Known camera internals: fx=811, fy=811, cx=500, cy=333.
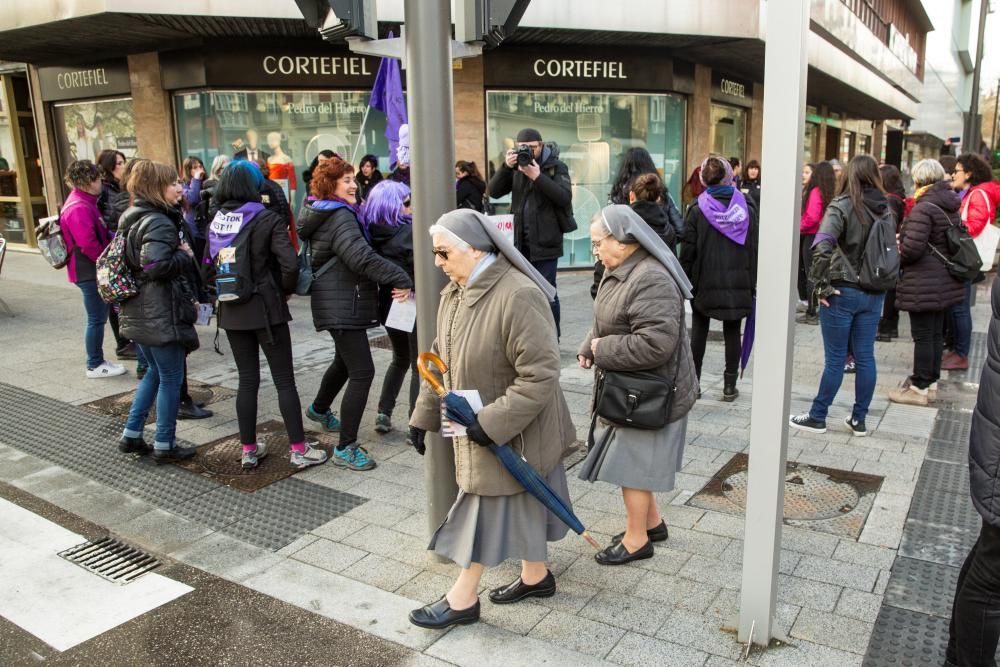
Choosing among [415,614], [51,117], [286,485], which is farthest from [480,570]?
[51,117]

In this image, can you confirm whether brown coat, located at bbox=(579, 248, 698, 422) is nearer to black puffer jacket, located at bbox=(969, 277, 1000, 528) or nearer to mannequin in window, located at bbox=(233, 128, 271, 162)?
black puffer jacket, located at bbox=(969, 277, 1000, 528)

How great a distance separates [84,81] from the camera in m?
14.2

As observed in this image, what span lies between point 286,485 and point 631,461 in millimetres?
2325

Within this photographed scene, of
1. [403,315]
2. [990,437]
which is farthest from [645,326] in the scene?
[403,315]

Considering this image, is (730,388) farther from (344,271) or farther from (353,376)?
(344,271)

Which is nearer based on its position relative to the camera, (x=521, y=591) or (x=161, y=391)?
(x=521, y=591)

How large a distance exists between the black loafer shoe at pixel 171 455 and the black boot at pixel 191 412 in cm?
86

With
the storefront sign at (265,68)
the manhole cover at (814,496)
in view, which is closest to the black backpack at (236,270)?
the manhole cover at (814,496)

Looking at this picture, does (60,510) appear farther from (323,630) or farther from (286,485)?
(323,630)

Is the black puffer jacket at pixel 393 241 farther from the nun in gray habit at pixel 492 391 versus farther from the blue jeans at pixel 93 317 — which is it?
the blue jeans at pixel 93 317

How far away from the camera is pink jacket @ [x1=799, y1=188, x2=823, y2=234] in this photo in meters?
9.17

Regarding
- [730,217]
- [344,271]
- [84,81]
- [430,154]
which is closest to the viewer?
[430,154]

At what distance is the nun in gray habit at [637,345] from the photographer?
11.6ft

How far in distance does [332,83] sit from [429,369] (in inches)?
410
